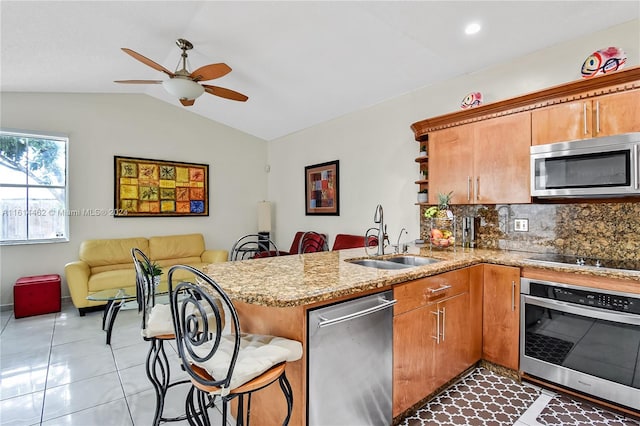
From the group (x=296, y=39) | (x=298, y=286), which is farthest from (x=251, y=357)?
(x=296, y=39)

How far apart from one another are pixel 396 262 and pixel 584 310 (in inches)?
46.0

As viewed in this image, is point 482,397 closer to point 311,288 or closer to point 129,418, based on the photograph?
point 311,288

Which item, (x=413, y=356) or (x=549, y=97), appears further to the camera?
(x=549, y=97)

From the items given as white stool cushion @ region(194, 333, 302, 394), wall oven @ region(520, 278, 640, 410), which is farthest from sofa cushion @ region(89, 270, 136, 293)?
wall oven @ region(520, 278, 640, 410)

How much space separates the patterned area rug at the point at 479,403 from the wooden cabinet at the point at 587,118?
180 cm

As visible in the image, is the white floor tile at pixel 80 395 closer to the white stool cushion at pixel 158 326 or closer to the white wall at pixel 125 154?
the white stool cushion at pixel 158 326

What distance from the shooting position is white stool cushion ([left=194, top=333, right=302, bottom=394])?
1138mm

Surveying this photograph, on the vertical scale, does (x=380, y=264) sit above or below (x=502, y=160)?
below

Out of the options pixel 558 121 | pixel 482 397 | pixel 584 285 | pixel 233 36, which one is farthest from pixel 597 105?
pixel 233 36

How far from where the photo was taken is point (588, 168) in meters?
2.10

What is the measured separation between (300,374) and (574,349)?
1841 millimetres

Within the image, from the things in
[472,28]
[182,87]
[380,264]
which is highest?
[472,28]

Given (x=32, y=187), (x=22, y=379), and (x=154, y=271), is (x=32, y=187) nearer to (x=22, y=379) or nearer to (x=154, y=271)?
(x=154, y=271)

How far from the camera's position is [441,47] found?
2.73m
